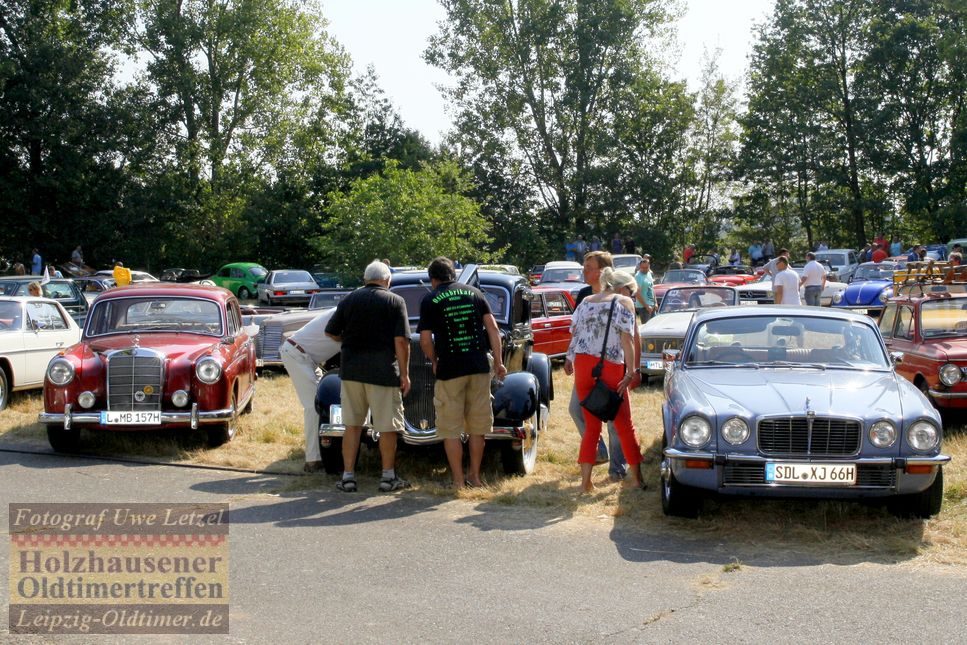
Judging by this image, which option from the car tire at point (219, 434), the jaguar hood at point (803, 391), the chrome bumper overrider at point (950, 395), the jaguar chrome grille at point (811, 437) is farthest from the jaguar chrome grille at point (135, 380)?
the chrome bumper overrider at point (950, 395)

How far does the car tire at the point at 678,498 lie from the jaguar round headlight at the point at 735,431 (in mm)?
438

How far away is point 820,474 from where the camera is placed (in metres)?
6.59

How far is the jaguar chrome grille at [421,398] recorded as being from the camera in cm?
859

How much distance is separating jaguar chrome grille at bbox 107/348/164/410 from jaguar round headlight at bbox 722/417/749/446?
18.4ft

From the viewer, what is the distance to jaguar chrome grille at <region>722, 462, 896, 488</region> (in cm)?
663

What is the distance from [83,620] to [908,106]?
47149mm

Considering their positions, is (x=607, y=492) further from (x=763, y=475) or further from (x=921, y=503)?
(x=921, y=503)

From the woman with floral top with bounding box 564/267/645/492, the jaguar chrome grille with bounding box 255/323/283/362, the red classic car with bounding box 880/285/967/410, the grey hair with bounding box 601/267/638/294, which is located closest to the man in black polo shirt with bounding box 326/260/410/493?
the woman with floral top with bounding box 564/267/645/492

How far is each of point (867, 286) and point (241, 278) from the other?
23962 millimetres

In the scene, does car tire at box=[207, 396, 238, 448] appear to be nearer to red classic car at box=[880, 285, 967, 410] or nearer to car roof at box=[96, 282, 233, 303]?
car roof at box=[96, 282, 233, 303]

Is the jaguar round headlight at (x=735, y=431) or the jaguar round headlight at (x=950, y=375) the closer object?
the jaguar round headlight at (x=735, y=431)

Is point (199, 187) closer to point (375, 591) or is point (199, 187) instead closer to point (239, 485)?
point (239, 485)

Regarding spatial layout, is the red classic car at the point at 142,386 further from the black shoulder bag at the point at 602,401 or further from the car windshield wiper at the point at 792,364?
the car windshield wiper at the point at 792,364

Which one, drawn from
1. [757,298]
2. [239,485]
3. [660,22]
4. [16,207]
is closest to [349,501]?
[239,485]
